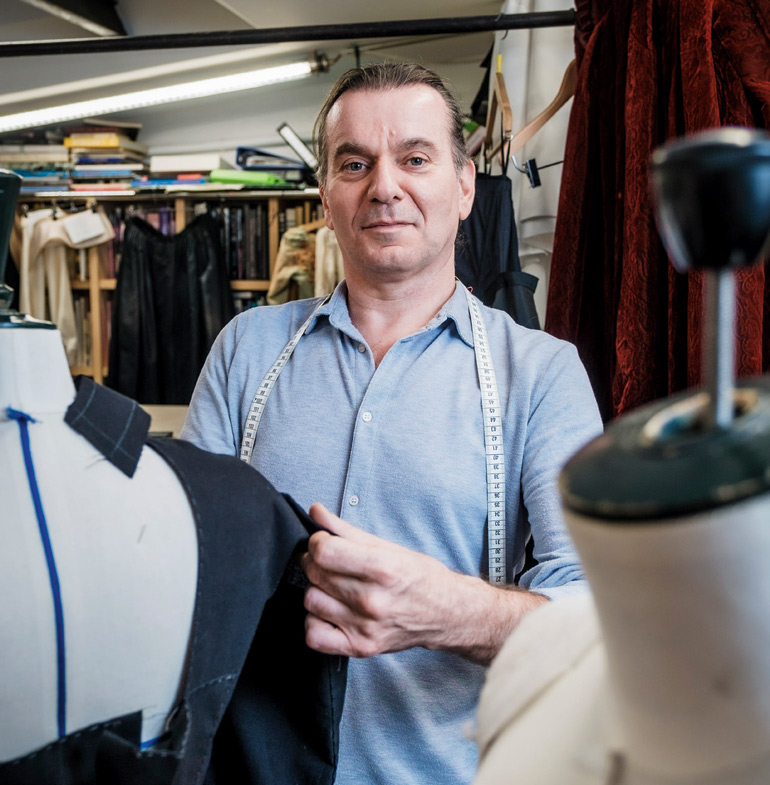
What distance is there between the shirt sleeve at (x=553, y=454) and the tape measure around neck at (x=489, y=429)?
0.04 metres

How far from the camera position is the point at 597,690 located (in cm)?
34

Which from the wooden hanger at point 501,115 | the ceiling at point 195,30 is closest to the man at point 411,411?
the wooden hanger at point 501,115

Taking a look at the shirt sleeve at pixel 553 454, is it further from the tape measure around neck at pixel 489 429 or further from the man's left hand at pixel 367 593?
the man's left hand at pixel 367 593

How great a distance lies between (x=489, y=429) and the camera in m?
1.16

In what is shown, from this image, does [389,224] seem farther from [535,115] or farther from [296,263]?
[296,263]

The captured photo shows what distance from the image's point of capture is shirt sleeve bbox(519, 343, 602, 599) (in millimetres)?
987

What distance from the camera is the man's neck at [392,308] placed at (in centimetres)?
132

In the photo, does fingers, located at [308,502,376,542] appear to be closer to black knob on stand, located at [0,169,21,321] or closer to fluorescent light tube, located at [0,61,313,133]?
black knob on stand, located at [0,169,21,321]

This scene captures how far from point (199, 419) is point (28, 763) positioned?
2.59 ft

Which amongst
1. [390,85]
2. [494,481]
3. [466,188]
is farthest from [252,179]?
[494,481]

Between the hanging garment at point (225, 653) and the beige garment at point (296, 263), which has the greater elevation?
the beige garment at point (296, 263)

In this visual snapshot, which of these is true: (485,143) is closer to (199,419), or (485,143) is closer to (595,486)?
(199,419)

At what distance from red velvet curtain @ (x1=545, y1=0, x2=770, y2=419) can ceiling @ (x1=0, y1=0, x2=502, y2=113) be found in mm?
2379

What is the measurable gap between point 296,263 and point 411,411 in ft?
11.0
